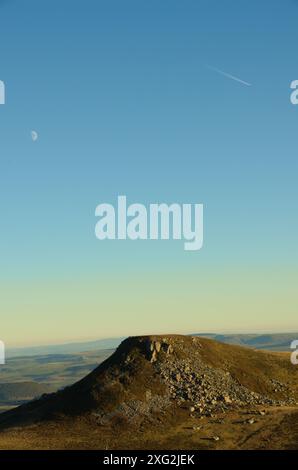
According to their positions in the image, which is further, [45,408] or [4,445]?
[45,408]

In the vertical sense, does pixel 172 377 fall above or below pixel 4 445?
above

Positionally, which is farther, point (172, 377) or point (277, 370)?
point (277, 370)

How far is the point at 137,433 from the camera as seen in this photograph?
71.2 m

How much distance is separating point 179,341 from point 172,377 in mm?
10840

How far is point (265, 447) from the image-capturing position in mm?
63812

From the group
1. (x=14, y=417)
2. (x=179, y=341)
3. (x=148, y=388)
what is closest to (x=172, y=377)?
(x=148, y=388)
